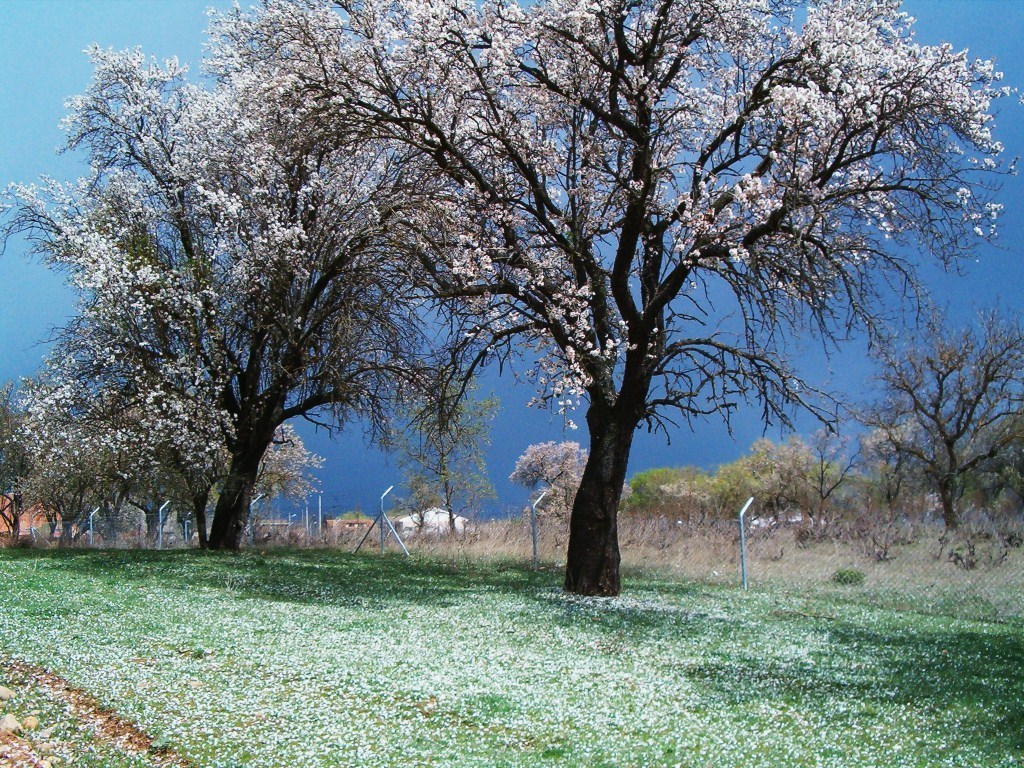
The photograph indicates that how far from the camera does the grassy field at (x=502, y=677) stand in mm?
5582

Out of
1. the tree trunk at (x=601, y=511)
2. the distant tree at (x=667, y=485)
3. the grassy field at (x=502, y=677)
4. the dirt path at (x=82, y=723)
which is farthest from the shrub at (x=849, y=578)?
the distant tree at (x=667, y=485)

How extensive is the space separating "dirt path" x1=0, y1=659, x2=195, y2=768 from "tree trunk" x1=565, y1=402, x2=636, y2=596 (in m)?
8.87

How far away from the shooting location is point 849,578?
17.0 metres

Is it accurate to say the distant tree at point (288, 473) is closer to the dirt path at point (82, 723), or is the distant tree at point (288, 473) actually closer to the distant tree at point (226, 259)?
the distant tree at point (226, 259)

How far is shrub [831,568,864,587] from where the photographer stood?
55.3 feet

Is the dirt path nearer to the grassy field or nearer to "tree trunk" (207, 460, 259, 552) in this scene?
the grassy field

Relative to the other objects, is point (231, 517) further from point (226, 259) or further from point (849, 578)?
point (849, 578)

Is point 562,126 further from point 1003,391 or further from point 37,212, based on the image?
point 1003,391

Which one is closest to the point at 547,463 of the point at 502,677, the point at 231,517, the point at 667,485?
the point at 667,485

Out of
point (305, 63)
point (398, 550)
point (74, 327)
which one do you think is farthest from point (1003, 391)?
point (74, 327)

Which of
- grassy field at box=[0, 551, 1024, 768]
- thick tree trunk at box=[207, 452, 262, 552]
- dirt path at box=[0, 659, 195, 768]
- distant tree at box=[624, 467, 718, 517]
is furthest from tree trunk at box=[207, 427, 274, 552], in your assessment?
distant tree at box=[624, 467, 718, 517]

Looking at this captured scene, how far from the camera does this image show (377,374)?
1959cm

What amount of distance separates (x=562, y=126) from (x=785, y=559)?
1132 cm

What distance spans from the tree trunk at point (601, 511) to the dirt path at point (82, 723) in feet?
29.1
